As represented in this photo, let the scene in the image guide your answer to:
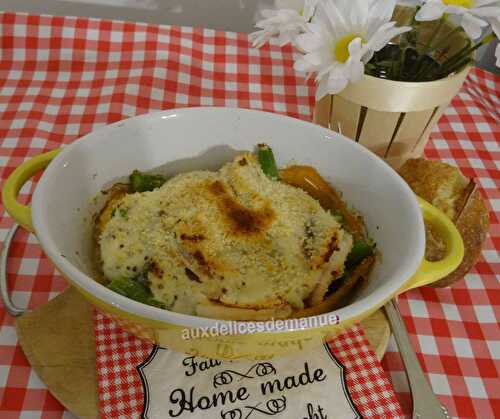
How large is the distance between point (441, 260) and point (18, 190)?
0.56 meters

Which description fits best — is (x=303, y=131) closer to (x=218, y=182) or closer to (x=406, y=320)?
(x=218, y=182)

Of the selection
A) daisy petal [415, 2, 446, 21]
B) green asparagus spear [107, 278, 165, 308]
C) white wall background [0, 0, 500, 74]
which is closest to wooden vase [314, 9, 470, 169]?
daisy petal [415, 2, 446, 21]

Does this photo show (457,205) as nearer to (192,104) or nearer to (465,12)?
(465,12)

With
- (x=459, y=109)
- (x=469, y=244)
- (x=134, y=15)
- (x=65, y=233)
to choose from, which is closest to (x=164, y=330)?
(x=65, y=233)

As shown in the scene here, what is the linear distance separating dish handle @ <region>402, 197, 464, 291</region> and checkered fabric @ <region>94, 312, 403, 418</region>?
0.43 ft

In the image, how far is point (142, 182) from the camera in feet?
2.51

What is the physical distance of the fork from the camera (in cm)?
65

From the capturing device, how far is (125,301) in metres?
0.53

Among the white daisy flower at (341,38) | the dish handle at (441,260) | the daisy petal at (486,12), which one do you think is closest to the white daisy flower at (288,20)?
the white daisy flower at (341,38)

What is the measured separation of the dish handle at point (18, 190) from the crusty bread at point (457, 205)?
59 centimetres

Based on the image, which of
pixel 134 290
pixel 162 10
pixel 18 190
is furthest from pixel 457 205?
pixel 162 10

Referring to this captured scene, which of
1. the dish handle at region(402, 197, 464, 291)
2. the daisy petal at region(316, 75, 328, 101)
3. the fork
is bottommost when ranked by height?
the fork

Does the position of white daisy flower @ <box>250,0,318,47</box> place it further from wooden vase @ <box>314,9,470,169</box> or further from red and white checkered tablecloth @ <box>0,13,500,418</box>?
red and white checkered tablecloth @ <box>0,13,500,418</box>

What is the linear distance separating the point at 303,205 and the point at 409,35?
461 mm
